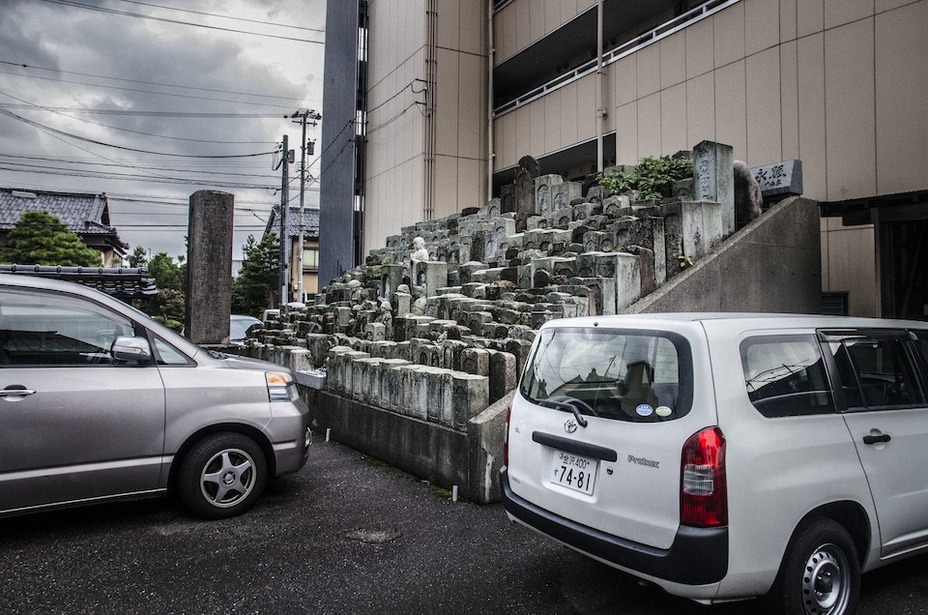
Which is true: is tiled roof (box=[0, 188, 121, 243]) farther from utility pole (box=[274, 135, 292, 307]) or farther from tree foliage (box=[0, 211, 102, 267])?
utility pole (box=[274, 135, 292, 307])

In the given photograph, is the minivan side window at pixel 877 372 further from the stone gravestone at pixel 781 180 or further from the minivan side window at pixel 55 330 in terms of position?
the stone gravestone at pixel 781 180

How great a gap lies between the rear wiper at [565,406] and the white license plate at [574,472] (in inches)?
7.2

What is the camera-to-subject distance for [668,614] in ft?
10.2

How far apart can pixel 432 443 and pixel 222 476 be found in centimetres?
176

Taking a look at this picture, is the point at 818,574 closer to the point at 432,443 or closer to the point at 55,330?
the point at 432,443

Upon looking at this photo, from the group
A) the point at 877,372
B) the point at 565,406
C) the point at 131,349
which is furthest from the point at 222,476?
the point at 877,372

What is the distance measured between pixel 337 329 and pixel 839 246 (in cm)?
819

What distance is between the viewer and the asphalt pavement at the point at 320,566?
3.23 m

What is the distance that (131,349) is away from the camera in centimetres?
420

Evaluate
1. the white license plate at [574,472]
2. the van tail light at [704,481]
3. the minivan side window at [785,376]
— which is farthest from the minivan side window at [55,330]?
the minivan side window at [785,376]

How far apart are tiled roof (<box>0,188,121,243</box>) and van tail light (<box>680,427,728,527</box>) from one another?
116ft

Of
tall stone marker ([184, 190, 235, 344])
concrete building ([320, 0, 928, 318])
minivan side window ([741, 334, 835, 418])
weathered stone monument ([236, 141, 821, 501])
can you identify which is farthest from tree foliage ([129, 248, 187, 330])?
minivan side window ([741, 334, 835, 418])

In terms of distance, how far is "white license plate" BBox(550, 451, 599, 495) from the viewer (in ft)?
9.71

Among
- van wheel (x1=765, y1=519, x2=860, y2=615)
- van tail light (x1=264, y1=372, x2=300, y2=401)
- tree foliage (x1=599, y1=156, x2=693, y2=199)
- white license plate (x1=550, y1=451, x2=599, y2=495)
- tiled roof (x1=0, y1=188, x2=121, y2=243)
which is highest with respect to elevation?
tiled roof (x1=0, y1=188, x2=121, y2=243)
